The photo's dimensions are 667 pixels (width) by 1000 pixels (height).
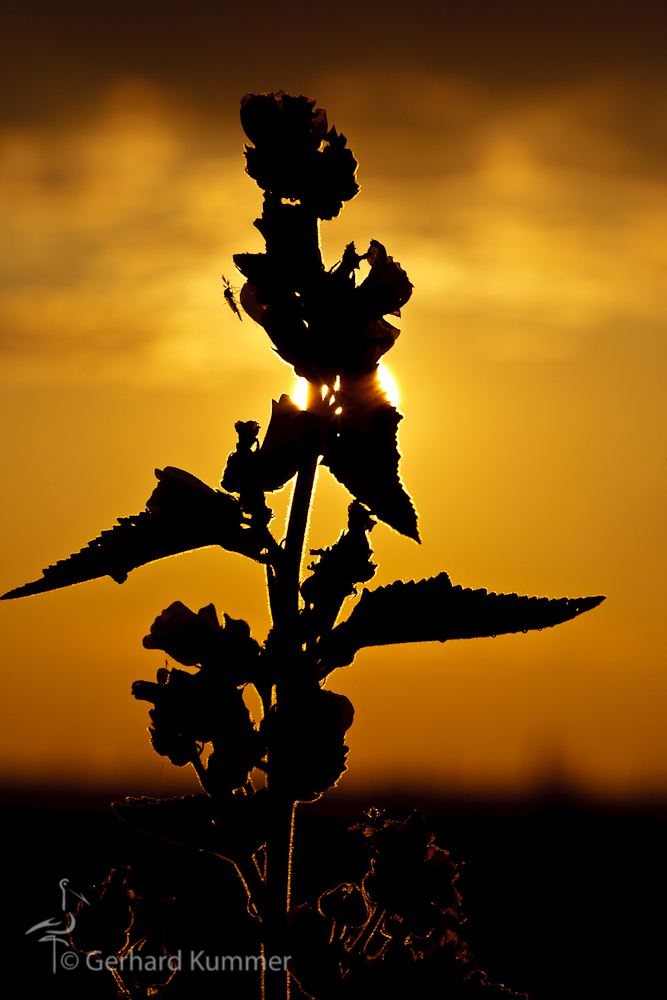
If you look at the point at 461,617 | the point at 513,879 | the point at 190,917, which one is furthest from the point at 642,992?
the point at 461,617

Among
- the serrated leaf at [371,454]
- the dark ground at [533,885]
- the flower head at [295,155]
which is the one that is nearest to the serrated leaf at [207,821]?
the serrated leaf at [371,454]

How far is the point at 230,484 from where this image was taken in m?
1.86

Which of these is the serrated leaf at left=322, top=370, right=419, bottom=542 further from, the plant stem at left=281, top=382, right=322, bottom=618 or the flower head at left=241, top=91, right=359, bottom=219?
the flower head at left=241, top=91, right=359, bottom=219

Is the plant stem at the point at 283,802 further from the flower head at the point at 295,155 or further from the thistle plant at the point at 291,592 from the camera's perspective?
the flower head at the point at 295,155

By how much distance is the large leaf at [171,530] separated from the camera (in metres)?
1.83

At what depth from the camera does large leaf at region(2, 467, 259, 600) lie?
183cm

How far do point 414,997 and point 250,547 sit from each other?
1126 millimetres

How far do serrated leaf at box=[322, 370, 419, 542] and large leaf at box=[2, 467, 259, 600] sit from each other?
0.86ft

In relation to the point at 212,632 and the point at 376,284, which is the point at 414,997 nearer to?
the point at 212,632
